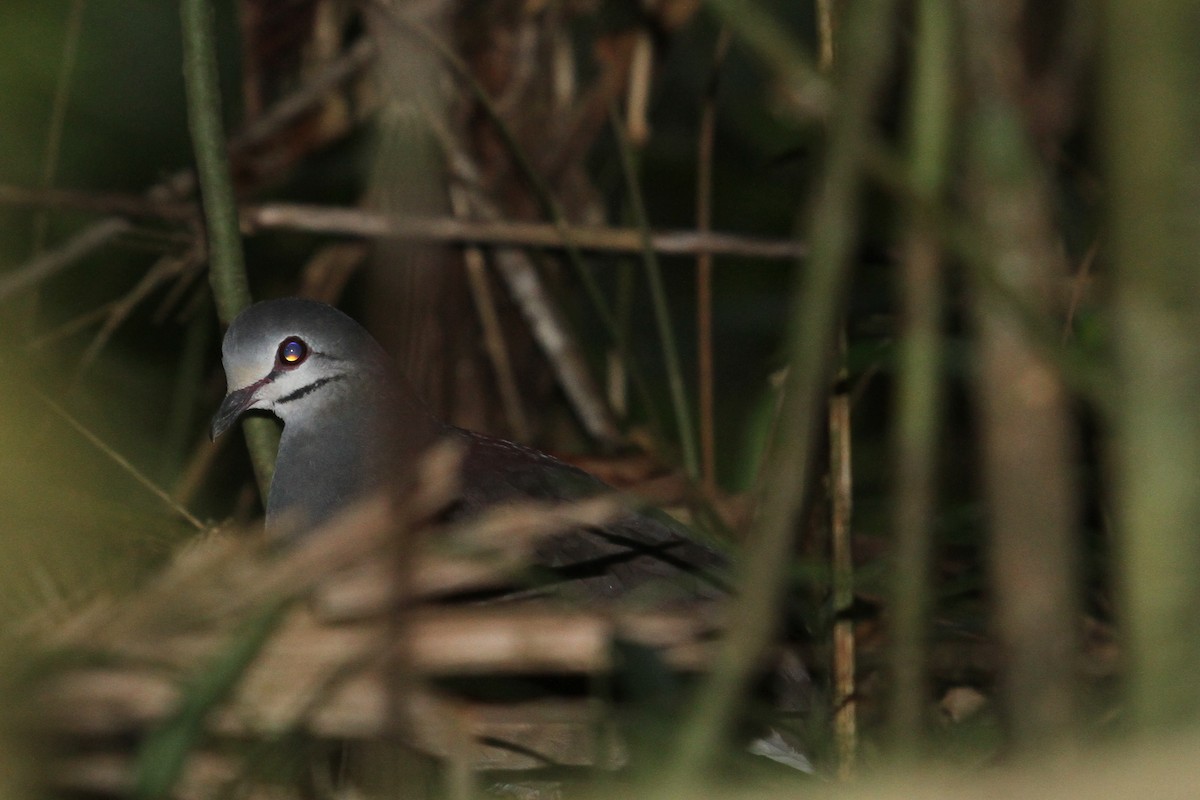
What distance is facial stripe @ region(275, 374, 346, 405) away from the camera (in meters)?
3.12

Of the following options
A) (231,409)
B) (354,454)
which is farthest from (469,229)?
(231,409)

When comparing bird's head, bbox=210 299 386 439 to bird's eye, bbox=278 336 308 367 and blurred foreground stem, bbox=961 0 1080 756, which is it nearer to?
bird's eye, bbox=278 336 308 367

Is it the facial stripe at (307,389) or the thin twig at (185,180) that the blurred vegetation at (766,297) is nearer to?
the thin twig at (185,180)

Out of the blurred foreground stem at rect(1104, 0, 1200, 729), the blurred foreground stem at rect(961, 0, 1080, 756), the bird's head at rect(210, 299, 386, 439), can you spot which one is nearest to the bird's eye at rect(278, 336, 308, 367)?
the bird's head at rect(210, 299, 386, 439)

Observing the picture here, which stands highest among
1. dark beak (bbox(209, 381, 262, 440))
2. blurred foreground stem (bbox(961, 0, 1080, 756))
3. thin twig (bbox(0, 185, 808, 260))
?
thin twig (bbox(0, 185, 808, 260))

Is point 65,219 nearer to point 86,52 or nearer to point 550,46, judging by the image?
point 86,52

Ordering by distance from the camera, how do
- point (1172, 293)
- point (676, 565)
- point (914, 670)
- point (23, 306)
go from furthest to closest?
point (23, 306)
point (676, 565)
point (914, 670)
point (1172, 293)

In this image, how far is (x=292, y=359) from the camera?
3062 millimetres

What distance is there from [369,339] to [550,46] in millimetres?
1138

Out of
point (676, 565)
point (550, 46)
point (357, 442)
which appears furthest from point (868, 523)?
point (550, 46)

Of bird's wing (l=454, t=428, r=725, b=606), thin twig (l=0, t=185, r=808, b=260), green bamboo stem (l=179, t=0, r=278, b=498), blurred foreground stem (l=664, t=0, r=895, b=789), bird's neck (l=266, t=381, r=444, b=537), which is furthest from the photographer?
thin twig (l=0, t=185, r=808, b=260)

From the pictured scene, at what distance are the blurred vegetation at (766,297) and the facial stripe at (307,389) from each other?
32 centimetres

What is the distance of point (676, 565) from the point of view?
263cm

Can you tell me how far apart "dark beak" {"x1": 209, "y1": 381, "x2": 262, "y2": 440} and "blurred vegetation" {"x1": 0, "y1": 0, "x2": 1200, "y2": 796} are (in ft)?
0.63
